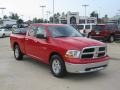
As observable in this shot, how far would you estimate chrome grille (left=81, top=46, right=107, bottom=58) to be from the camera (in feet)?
27.0

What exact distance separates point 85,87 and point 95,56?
133 cm

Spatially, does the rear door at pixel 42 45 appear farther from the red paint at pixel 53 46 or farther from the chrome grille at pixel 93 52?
the chrome grille at pixel 93 52

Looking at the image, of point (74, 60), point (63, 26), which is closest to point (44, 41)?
point (63, 26)

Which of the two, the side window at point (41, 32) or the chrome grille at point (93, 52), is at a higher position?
the side window at point (41, 32)

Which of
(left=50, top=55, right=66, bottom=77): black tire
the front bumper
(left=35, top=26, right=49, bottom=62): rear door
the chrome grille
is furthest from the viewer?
(left=35, top=26, right=49, bottom=62): rear door

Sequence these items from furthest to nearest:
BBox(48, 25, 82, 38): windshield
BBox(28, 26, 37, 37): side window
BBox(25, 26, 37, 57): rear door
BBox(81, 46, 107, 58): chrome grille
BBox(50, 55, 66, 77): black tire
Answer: BBox(28, 26, 37, 37): side window < BBox(25, 26, 37, 57): rear door < BBox(48, 25, 82, 38): windshield < BBox(50, 55, 66, 77): black tire < BBox(81, 46, 107, 58): chrome grille

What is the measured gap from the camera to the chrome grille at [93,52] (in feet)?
27.0

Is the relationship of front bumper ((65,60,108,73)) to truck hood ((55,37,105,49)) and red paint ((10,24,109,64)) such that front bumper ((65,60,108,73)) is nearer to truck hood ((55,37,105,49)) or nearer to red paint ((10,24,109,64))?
red paint ((10,24,109,64))

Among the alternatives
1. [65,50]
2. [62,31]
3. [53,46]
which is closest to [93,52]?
[65,50]

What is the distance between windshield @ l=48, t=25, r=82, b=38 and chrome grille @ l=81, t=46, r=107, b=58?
1466 millimetres

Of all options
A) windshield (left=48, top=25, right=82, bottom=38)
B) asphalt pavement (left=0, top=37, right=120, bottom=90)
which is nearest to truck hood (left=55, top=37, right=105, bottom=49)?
windshield (left=48, top=25, right=82, bottom=38)

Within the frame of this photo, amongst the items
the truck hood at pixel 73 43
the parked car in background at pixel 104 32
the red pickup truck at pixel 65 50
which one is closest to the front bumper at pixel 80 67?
the red pickup truck at pixel 65 50

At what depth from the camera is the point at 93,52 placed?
27.6 feet

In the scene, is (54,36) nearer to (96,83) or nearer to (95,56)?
(95,56)
